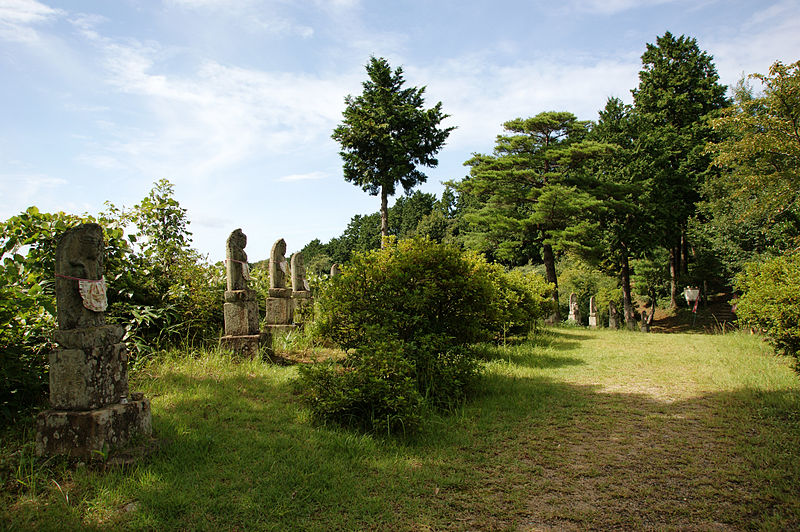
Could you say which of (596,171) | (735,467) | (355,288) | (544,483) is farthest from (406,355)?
(596,171)

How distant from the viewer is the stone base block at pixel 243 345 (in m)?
6.27

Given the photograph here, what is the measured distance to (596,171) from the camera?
70.5ft

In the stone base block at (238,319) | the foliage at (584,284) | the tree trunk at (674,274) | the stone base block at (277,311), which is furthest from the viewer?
the foliage at (584,284)

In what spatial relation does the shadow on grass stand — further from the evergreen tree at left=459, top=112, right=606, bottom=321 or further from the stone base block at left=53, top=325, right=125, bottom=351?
the evergreen tree at left=459, top=112, right=606, bottom=321

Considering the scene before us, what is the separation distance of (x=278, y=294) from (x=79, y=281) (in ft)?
16.6

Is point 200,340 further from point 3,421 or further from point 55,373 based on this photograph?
point 55,373

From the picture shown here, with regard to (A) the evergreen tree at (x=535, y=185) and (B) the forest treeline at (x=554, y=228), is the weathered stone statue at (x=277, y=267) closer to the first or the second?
(B) the forest treeline at (x=554, y=228)

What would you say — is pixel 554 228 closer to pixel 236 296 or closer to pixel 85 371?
pixel 236 296

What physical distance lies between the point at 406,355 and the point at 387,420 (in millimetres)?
1142

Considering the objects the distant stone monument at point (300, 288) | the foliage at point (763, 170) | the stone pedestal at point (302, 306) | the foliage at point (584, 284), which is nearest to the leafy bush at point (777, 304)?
the foliage at point (763, 170)

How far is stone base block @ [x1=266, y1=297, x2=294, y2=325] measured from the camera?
835cm

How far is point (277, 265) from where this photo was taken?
827cm

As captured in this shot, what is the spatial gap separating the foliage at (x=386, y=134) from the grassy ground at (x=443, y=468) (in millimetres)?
19142

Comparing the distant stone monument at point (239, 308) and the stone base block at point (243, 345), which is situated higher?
the distant stone monument at point (239, 308)
